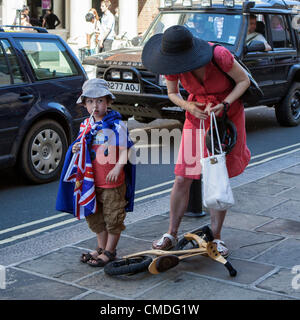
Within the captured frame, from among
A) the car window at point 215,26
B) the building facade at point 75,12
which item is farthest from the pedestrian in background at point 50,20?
the car window at point 215,26

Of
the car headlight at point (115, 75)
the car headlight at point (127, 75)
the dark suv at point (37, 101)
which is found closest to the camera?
the dark suv at point (37, 101)

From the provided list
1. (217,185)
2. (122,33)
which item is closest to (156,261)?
(217,185)

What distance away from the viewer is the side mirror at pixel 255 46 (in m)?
10.1

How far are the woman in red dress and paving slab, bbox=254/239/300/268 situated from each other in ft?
1.02

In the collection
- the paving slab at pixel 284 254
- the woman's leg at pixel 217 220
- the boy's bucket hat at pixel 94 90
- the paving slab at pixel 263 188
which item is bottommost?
the paving slab at pixel 263 188

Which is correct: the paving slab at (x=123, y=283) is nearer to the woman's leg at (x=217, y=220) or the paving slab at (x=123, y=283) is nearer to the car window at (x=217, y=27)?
the woman's leg at (x=217, y=220)

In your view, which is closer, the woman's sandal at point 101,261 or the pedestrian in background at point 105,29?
the woman's sandal at point 101,261

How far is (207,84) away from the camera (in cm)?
462

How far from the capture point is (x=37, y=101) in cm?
725

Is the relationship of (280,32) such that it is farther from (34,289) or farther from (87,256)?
(34,289)

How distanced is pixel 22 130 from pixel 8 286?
3045 mm

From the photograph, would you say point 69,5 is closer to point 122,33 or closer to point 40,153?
point 122,33

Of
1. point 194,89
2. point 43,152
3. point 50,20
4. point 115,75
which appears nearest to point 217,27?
point 115,75

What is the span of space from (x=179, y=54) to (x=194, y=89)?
1.07ft
